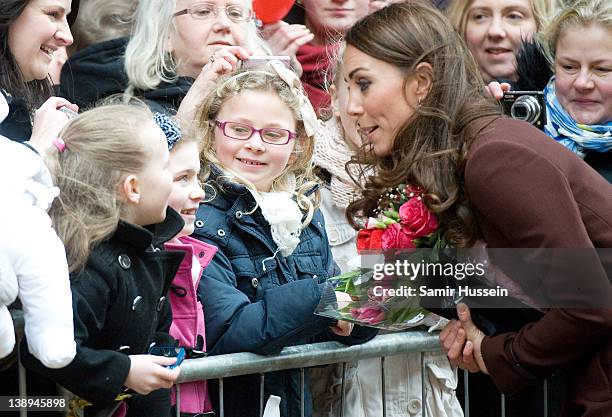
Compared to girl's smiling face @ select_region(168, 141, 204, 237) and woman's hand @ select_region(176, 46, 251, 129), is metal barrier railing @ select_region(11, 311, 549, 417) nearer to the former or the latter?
girl's smiling face @ select_region(168, 141, 204, 237)

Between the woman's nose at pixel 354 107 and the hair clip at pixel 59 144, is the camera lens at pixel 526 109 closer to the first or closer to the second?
the woman's nose at pixel 354 107

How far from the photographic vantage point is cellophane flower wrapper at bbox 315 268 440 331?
3973mm

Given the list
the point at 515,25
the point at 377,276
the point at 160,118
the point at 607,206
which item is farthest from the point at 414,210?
the point at 515,25

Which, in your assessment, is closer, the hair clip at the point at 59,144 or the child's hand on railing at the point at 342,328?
the hair clip at the point at 59,144

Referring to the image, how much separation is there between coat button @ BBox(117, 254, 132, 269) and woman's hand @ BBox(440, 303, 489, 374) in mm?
1063

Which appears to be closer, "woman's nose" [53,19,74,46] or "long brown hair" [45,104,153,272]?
"long brown hair" [45,104,153,272]

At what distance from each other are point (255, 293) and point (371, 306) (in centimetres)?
57

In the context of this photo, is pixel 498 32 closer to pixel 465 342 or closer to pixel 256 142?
pixel 256 142

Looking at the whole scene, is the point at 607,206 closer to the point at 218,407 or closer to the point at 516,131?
the point at 516,131

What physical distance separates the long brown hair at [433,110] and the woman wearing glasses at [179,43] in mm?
1135

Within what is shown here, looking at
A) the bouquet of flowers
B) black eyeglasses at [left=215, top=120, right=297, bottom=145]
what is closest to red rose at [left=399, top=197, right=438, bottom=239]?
the bouquet of flowers

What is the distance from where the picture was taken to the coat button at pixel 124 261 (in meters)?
3.63

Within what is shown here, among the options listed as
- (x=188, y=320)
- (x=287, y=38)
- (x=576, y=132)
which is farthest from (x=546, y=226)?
(x=287, y=38)

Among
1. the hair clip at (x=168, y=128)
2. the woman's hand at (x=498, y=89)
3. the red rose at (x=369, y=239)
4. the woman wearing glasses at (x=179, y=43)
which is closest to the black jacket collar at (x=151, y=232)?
the hair clip at (x=168, y=128)
